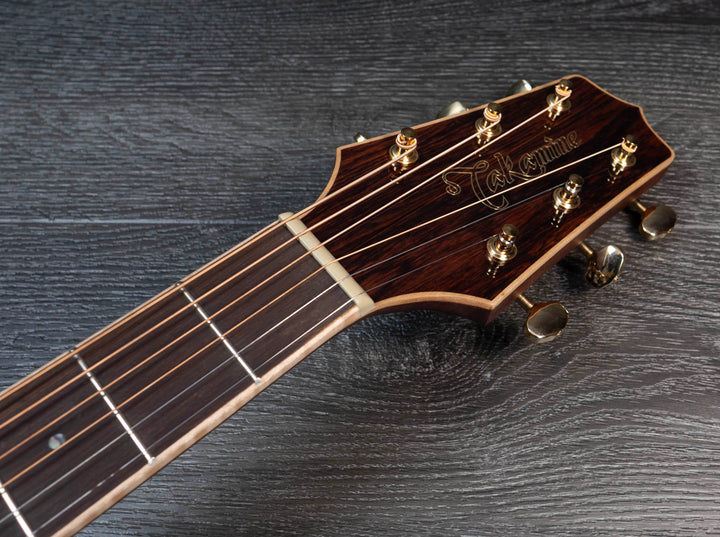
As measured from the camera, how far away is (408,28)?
94 centimetres

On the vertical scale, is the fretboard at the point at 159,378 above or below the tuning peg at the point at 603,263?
above

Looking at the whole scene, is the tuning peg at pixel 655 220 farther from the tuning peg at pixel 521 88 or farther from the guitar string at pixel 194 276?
the guitar string at pixel 194 276

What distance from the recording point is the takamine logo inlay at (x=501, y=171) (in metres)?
0.62

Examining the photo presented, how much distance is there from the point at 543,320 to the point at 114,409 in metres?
0.44

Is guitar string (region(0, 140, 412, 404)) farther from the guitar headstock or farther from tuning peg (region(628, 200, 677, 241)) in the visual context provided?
Result: tuning peg (region(628, 200, 677, 241))

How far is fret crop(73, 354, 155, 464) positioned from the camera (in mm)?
471

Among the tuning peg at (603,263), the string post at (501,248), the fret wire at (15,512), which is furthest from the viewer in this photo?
the tuning peg at (603,263)

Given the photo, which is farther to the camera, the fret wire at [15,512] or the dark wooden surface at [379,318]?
the dark wooden surface at [379,318]

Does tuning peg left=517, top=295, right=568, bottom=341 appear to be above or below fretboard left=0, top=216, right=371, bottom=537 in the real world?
below

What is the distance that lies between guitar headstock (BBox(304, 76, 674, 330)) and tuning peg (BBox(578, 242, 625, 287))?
4 cm

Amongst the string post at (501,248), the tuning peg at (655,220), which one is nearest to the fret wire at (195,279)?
the string post at (501,248)

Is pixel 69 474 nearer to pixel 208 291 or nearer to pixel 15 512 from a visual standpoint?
pixel 15 512

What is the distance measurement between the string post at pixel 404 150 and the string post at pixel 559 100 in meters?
0.18

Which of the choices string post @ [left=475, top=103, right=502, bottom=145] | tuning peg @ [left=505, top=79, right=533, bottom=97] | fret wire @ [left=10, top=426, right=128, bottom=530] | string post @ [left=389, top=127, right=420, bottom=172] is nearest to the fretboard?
fret wire @ [left=10, top=426, right=128, bottom=530]
